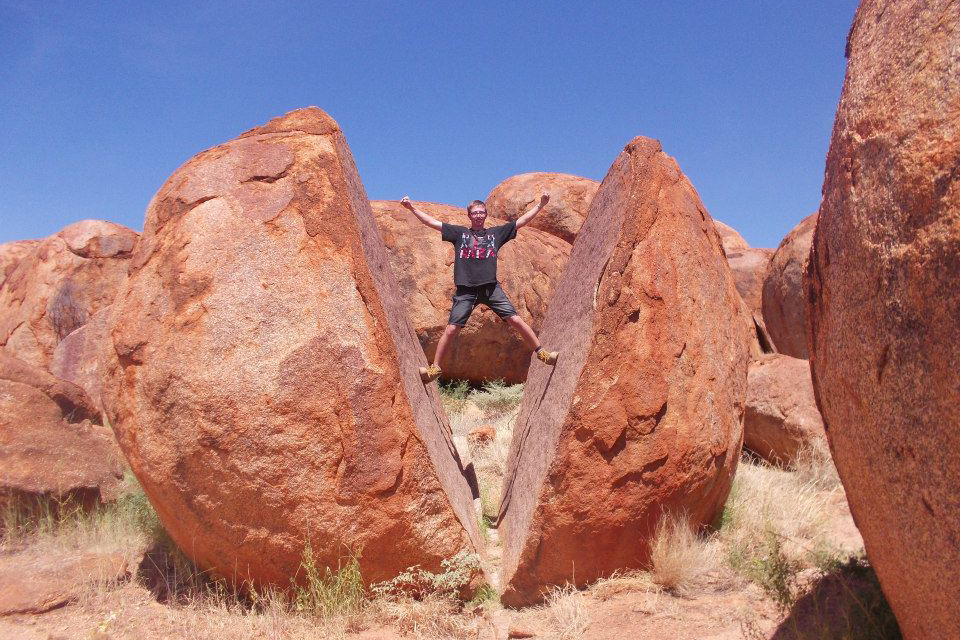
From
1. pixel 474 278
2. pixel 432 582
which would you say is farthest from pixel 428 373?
pixel 432 582

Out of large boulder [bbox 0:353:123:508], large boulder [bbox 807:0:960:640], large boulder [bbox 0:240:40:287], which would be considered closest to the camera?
A: large boulder [bbox 807:0:960:640]

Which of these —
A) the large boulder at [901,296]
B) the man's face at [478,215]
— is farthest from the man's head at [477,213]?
the large boulder at [901,296]

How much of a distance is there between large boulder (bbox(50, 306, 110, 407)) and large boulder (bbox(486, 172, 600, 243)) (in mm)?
7688

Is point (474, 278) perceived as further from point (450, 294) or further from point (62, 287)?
point (62, 287)

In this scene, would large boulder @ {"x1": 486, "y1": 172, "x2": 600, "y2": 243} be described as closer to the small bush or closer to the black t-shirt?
the black t-shirt

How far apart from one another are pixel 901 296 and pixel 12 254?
16459 mm

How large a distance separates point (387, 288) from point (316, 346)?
1.01 meters

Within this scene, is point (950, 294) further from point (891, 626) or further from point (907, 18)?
point (891, 626)

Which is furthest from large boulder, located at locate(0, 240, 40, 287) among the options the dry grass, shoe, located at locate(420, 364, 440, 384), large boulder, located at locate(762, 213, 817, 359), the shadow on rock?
the shadow on rock

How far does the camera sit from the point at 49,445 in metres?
5.05

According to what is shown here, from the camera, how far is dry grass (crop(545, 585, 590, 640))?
335 cm

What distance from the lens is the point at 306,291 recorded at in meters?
3.50

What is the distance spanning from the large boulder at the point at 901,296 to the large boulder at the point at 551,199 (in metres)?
10.9

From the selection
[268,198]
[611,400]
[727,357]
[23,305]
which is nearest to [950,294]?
[611,400]
